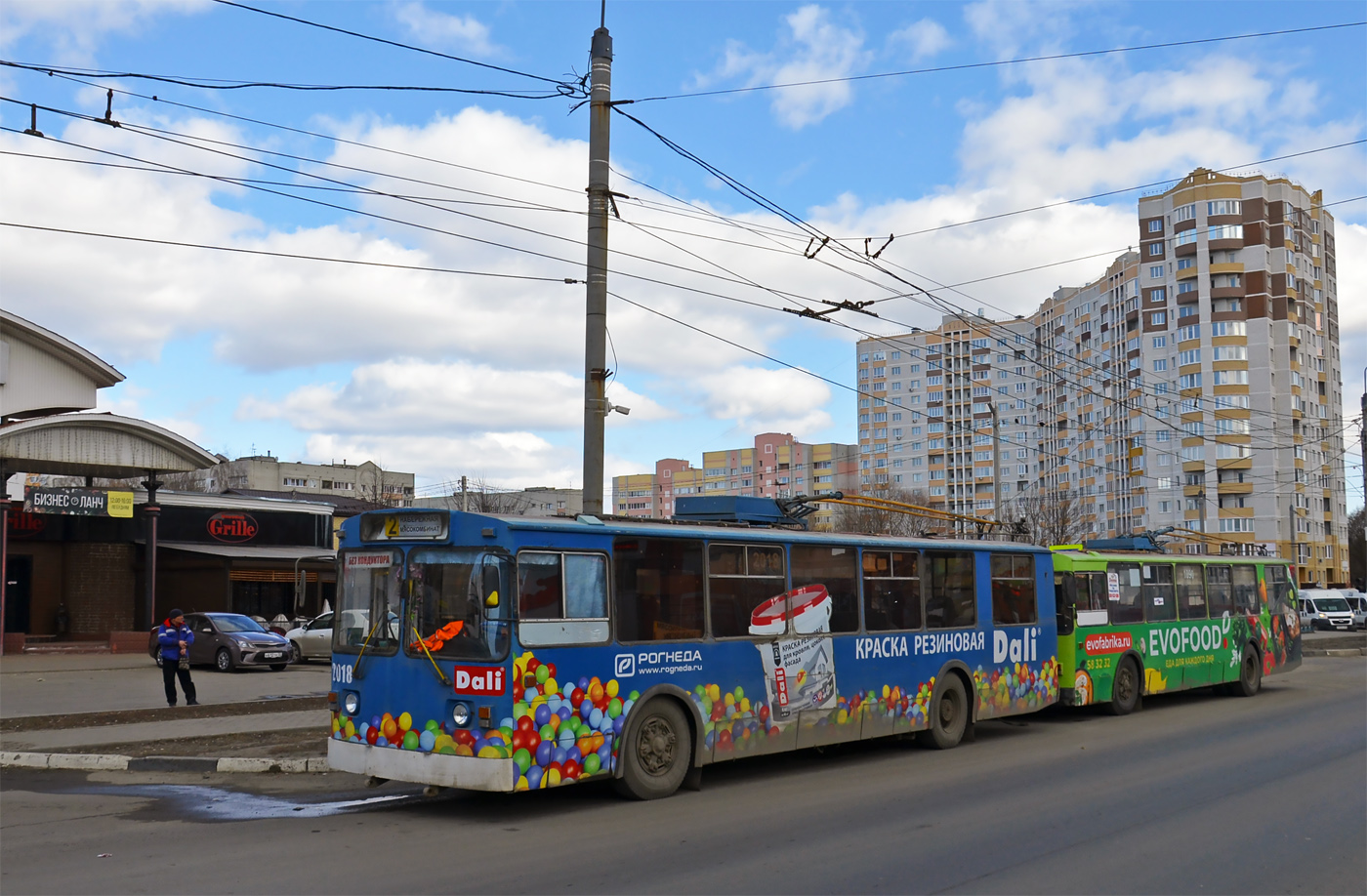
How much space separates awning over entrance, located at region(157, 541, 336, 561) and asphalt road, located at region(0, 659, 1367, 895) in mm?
27630

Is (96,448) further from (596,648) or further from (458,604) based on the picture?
(596,648)

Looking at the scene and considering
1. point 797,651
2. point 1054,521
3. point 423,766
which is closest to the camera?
point 423,766

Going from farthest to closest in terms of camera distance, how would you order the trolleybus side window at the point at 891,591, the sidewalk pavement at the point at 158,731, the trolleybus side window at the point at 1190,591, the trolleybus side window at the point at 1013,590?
the trolleybus side window at the point at 1190,591, the trolleybus side window at the point at 1013,590, the sidewalk pavement at the point at 158,731, the trolleybus side window at the point at 891,591

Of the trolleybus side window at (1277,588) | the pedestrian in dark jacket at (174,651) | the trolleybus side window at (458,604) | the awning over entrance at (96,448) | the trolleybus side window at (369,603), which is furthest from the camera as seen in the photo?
the awning over entrance at (96,448)

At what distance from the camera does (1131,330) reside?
101 metres

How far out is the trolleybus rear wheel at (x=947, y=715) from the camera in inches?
575

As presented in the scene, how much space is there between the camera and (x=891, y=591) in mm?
14141

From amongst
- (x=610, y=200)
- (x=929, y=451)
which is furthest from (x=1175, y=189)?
(x=610, y=200)

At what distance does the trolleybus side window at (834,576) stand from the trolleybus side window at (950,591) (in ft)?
5.21

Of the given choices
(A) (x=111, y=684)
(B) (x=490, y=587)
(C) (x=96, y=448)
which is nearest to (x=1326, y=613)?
(C) (x=96, y=448)

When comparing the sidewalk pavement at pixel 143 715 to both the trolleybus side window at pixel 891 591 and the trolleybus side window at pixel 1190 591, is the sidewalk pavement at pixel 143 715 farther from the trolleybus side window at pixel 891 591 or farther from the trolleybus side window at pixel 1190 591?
the trolleybus side window at pixel 1190 591

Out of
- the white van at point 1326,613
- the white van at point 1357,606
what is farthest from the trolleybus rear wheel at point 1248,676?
the white van at point 1357,606

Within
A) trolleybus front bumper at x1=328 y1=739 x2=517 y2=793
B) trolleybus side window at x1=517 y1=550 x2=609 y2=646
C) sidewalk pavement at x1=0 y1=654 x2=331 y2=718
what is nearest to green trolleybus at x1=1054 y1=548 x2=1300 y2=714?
trolleybus side window at x1=517 y1=550 x2=609 y2=646

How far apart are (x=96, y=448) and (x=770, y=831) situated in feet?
98.7
